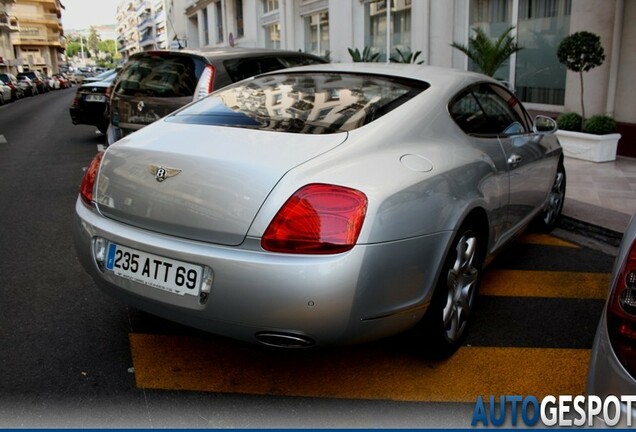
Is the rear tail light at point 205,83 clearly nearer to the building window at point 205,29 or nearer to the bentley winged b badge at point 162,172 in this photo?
the bentley winged b badge at point 162,172

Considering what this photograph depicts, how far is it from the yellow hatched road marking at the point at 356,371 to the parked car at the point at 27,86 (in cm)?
3897

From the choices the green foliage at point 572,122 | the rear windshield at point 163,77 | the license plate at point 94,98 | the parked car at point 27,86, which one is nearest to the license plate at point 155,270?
the rear windshield at point 163,77

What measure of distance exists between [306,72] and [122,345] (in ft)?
6.55

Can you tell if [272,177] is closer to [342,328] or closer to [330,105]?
[342,328]

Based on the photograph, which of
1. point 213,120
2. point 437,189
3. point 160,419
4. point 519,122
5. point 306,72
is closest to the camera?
point 160,419

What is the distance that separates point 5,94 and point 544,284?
30.8 m

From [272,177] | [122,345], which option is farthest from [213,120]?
[122,345]

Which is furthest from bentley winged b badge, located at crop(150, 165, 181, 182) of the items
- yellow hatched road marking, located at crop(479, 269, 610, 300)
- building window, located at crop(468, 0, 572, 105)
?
building window, located at crop(468, 0, 572, 105)

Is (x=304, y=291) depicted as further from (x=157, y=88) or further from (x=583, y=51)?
(x=583, y=51)

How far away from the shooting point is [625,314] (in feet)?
6.08

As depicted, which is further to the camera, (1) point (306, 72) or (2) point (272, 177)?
(1) point (306, 72)

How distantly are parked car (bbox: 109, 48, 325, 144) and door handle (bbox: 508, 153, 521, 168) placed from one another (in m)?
3.42

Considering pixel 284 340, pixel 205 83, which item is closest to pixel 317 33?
pixel 205 83

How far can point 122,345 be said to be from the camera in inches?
127
